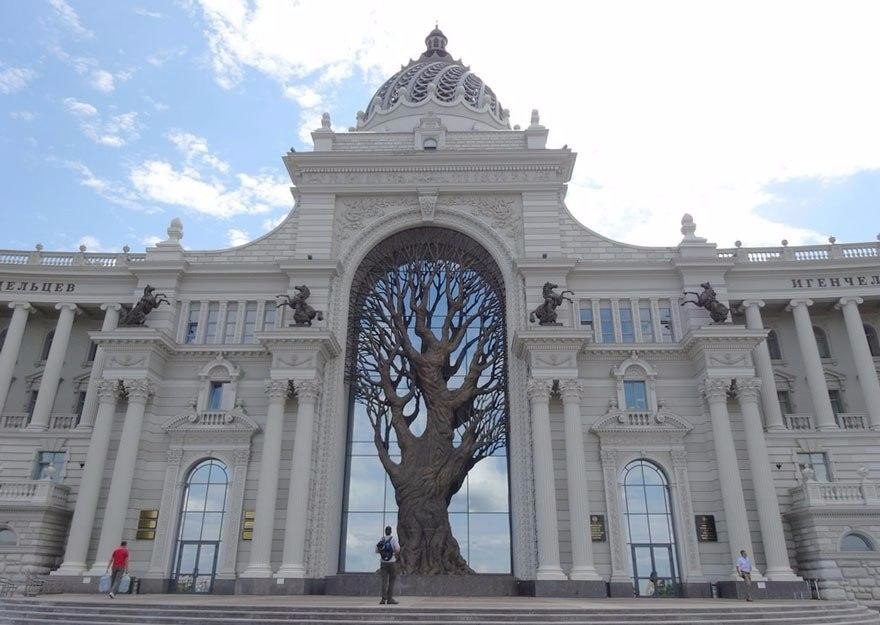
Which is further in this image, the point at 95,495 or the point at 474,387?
the point at 474,387

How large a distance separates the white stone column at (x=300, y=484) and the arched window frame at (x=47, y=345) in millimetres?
15684

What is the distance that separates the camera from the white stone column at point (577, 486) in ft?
80.8

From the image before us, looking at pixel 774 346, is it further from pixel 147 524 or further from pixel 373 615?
pixel 147 524

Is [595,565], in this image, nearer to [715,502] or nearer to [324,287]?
[715,502]

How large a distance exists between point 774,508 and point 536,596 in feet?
32.3

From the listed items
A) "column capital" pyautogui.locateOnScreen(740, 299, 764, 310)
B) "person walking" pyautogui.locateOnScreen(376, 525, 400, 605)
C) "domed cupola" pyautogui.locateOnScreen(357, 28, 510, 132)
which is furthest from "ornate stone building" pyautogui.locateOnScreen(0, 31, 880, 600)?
"person walking" pyautogui.locateOnScreen(376, 525, 400, 605)

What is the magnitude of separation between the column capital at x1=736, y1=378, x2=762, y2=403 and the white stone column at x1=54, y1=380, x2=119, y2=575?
2635 centimetres

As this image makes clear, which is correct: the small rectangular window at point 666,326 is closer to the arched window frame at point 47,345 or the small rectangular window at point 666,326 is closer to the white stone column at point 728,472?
the white stone column at point 728,472

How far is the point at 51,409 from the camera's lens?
101ft

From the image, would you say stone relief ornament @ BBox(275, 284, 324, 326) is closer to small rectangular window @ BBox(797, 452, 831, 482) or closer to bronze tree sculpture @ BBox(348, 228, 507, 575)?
bronze tree sculpture @ BBox(348, 228, 507, 575)

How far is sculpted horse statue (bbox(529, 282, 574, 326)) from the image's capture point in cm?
2789

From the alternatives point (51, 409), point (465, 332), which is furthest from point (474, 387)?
point (51, 409)

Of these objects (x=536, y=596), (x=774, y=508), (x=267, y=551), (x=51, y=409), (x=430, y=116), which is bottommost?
(x=536, y=596)

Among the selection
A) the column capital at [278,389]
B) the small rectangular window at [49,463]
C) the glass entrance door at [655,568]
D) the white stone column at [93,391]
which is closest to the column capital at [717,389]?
the glass entrance door at [655,568]
